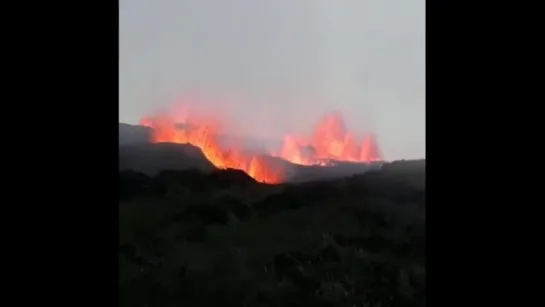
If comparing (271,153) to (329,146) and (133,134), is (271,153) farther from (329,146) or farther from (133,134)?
(133,134)

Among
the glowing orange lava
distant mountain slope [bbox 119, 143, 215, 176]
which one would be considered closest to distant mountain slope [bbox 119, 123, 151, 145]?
distant mountain slope [bbox 119, 143, 215, 176]

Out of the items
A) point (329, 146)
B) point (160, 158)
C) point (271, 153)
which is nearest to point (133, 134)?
point (160, 158)

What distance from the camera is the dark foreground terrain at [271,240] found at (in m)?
1.28

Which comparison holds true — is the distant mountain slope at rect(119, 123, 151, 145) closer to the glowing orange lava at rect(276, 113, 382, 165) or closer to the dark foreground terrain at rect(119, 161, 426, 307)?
the dark foreground terrain at rect(119, 161, 426, 307)

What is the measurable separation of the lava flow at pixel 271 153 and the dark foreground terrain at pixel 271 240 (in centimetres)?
3

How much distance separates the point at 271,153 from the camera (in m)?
1.36

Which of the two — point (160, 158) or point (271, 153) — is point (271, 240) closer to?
point (271, 153)

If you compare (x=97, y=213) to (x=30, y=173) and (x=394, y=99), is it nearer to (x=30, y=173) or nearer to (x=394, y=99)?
(x=30, y=173)

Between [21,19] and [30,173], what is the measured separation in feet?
1.10

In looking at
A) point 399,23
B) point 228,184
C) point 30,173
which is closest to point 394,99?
point 399,23

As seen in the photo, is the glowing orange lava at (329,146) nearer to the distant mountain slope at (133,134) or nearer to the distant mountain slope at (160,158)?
the distant mountain slope at (160,158)

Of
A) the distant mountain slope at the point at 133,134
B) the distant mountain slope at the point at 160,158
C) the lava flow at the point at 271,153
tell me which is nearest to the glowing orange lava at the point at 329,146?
the lava flow at the point at 271,153

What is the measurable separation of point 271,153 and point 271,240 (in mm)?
220

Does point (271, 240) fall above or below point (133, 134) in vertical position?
below
